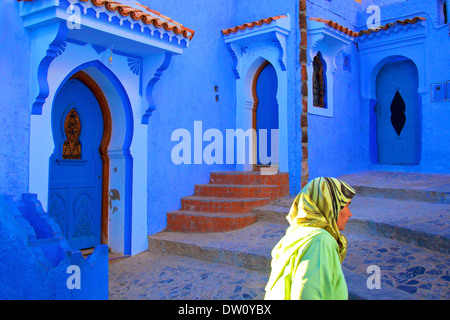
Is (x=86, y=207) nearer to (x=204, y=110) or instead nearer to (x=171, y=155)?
(x=171, y=155)

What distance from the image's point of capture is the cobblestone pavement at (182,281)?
13.9 ft

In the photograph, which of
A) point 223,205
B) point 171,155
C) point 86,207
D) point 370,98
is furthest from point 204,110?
point 370,98

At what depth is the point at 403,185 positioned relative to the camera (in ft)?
23.3

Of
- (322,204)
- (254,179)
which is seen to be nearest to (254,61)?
(254,179)

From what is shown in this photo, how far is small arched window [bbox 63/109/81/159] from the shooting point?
5.61 metres

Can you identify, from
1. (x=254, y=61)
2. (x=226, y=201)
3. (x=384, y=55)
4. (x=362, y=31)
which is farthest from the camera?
(x=362, y=31)

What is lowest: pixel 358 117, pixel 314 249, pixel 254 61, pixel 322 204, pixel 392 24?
pixel 314 249

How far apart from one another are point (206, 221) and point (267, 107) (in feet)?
11.0

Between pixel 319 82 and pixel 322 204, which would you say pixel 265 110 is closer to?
pixel 319 82

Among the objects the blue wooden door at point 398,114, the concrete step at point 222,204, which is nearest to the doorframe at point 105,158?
Result: the concrete step at point 222,204

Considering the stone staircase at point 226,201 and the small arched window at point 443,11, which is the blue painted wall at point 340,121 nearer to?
the stone staircase at point 226,201

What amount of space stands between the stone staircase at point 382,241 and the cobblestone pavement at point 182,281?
0.53 ft

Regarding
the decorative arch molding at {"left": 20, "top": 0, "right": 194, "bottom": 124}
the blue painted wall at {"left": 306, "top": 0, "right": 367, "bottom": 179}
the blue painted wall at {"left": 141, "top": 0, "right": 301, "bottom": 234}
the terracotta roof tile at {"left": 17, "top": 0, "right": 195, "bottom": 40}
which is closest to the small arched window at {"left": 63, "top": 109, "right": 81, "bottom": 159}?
the decorative arch molding at {"left": 20, "top": 0, "right": 194, "bottom": 124}
